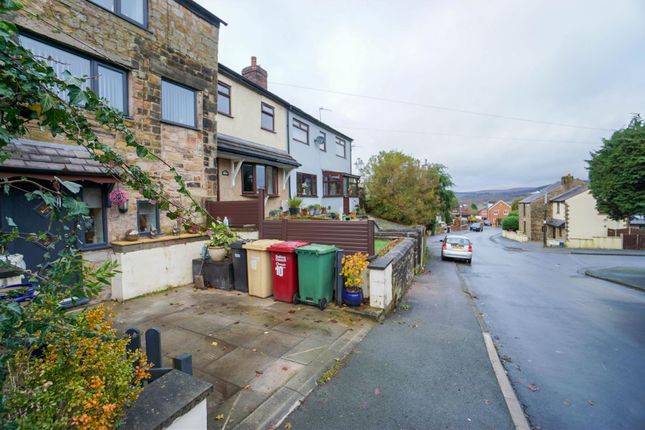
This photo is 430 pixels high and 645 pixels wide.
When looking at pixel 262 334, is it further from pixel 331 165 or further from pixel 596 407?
pixel 331 165

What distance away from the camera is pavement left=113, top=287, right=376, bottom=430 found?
3.46m

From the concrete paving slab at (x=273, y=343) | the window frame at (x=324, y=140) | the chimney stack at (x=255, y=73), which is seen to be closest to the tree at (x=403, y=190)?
the window frame at (x=324, y=140)

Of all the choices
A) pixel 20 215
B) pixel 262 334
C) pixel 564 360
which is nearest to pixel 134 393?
pixel 262 334

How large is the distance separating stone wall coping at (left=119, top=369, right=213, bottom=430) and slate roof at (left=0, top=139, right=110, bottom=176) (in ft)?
15.1

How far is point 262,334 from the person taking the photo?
5203 millimetres

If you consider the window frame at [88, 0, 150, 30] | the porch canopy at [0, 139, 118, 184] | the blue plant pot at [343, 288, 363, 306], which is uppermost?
the window frame at [88, 0, 150, 30]

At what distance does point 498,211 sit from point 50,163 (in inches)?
4763

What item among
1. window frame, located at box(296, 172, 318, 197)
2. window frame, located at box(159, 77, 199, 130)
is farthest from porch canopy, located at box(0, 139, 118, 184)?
window frame, located at box(296, 172, 318, 197)

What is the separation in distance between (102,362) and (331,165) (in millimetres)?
21106

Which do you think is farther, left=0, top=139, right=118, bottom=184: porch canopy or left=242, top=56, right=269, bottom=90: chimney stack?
left=242, top=56, right=269, bottom=90: chimney stack

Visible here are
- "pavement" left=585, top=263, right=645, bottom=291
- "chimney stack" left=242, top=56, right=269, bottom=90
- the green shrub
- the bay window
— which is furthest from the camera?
the green shrub

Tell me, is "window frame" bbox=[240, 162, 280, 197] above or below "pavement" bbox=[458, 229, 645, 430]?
above

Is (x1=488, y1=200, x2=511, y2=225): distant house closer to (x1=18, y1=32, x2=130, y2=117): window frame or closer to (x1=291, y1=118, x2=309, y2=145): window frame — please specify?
(x1=291, y1=118, x2=309, y2=145): window frame

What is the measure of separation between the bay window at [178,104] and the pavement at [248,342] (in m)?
4.94
